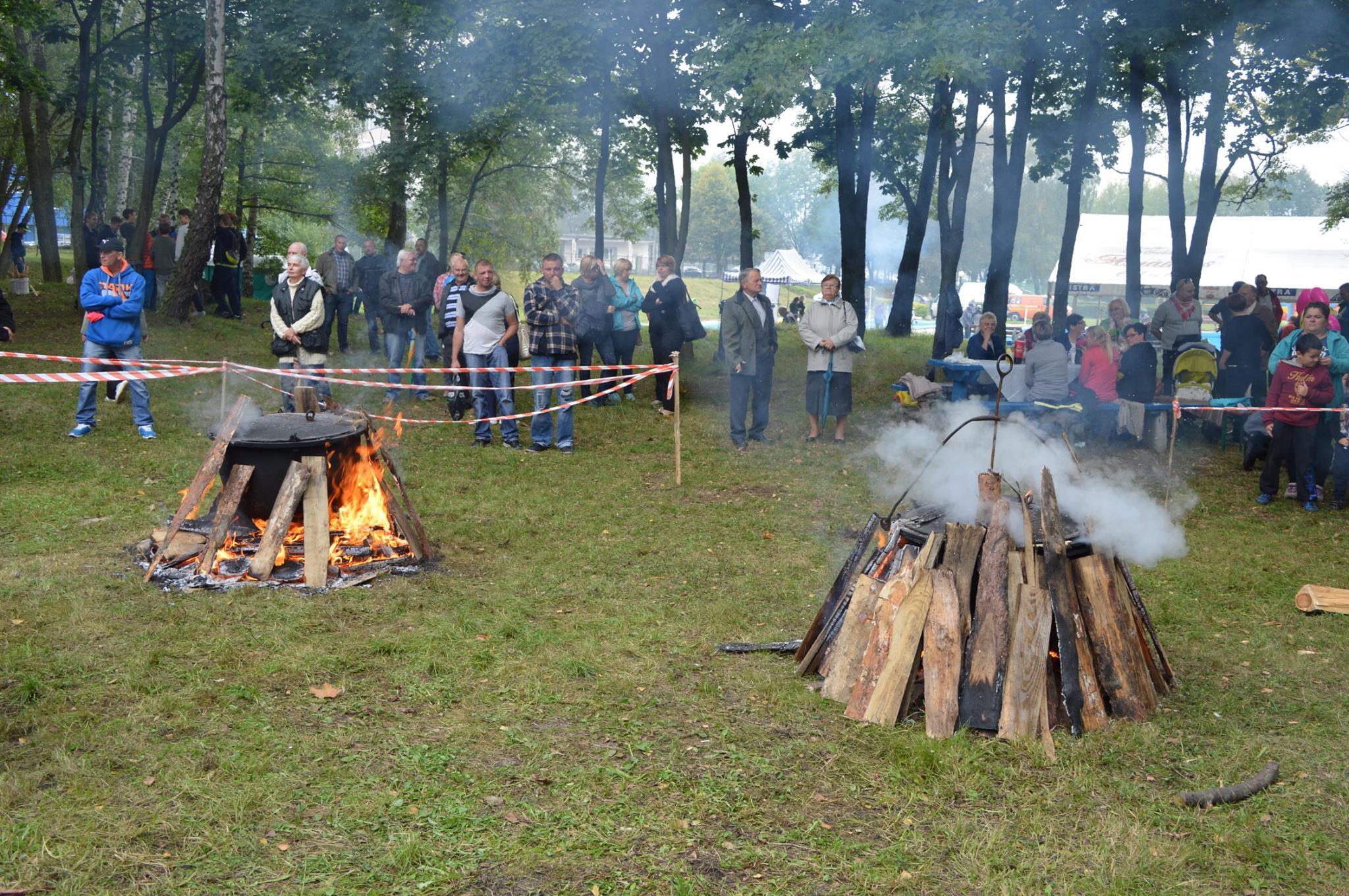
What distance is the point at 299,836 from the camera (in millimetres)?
3918

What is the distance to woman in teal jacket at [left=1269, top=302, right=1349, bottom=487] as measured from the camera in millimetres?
9953

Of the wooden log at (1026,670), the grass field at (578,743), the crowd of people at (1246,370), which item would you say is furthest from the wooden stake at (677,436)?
the wooden log at (1026,670)

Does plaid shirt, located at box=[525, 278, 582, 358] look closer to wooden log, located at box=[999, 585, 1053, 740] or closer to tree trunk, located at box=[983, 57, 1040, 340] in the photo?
wooden log, located at box=[999, 585, 1053, 740]

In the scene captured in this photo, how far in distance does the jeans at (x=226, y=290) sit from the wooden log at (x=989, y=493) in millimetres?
16767

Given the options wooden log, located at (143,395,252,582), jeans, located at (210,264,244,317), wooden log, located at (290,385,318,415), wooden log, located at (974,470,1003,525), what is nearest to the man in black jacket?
wooden log, located at (290,385,318,415)

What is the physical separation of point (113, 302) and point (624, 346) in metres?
6.17

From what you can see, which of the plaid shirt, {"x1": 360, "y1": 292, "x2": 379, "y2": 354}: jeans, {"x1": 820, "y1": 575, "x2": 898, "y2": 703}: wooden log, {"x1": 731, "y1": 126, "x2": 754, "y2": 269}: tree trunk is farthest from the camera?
{"x1": 731, "y1": 126, "x2": 754, "y2": 269}: tree trunk

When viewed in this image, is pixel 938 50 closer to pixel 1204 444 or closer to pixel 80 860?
pixel 1204 444

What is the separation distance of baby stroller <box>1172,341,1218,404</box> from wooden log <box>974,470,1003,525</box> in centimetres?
836

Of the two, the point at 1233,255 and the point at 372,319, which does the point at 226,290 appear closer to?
the point at 372,319

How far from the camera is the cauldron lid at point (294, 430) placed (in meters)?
6.86

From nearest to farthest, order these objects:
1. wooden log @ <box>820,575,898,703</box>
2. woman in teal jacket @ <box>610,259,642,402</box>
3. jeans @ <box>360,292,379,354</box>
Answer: wooden log @ <box>820,575,898,703</box>
woman in teal jacket @ <box>610,259,642,402</box>
jeans @ <box>360,292,379,354</box>

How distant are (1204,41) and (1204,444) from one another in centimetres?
678

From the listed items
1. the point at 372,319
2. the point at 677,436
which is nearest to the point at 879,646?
the point at 677,436
